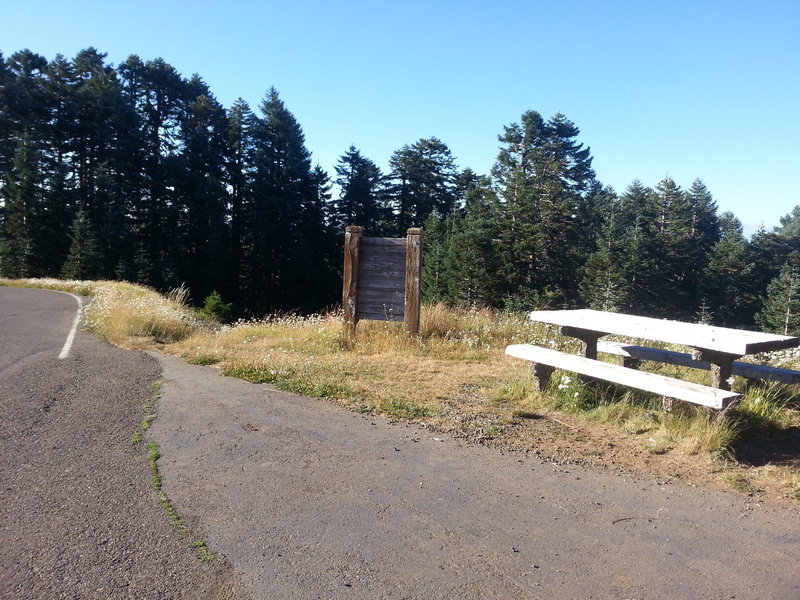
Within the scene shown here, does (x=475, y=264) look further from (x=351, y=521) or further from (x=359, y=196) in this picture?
(x=351, y=521)

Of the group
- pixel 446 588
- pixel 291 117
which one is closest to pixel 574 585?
pixel 446 588

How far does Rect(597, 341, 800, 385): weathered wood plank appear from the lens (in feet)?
17.3

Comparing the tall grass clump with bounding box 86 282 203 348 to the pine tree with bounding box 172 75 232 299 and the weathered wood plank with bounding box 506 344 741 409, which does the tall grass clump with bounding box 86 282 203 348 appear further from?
the pine tree with bounding box 172 75 232 299

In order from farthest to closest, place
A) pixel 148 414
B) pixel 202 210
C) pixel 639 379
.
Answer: pixel 202 210, pixel 148 414, pixel 639 379

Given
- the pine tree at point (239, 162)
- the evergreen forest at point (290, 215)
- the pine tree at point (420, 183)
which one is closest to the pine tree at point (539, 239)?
the evergreen forest at point (290, 215)

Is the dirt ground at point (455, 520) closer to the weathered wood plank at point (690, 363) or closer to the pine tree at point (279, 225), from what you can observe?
the weathered wood plank at point (690, 363)

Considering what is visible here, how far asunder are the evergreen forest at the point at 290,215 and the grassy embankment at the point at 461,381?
1185 inches

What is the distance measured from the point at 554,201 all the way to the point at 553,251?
15.5 feet

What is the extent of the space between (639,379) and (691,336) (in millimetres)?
556

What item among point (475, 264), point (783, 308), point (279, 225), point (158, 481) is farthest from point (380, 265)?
point (279, 225)

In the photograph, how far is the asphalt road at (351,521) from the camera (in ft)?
9.06

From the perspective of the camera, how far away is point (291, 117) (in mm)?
56375

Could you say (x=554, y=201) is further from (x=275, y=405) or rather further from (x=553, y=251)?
(x=275, y=405)

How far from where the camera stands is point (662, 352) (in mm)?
6270
